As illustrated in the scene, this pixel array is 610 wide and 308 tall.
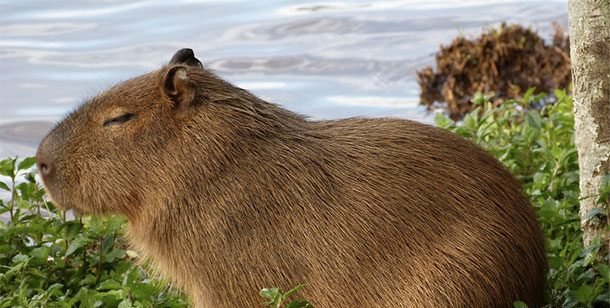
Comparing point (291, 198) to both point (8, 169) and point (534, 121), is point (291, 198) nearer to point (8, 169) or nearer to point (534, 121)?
point (8, 169)

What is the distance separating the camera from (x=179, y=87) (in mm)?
5000

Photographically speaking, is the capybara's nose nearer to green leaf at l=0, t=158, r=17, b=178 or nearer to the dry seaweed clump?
green leaf at l=0, t=158, r=17, b=178

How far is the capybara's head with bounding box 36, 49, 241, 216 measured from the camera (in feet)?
16.4

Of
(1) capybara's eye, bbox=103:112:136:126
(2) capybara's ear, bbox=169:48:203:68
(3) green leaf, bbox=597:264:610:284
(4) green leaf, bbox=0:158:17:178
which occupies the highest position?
(2) capybara's ear, bbox=169:48:203:68

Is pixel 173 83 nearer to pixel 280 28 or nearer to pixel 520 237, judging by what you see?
pixel 520 237

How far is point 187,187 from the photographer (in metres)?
4.97

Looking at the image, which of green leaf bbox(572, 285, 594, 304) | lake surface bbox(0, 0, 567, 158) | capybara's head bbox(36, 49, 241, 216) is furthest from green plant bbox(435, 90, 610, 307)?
lake surface bbox(0, 0, 567, 158)

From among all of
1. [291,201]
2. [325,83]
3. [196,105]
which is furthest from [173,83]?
[325,83]

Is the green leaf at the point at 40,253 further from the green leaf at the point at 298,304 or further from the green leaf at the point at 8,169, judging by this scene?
the green leaf at the point at 298,304

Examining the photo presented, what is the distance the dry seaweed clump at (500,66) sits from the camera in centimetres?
1009

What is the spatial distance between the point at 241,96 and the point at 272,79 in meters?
5.52

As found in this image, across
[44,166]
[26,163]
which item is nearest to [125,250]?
[26,163]

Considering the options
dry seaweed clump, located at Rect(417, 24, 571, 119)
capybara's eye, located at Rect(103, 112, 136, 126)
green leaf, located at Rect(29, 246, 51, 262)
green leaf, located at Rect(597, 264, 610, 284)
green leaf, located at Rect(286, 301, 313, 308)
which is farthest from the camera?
dry seaweed clump, located at Rect(417, 24, 571, 119)

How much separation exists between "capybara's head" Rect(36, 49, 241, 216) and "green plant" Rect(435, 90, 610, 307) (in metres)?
1.42
